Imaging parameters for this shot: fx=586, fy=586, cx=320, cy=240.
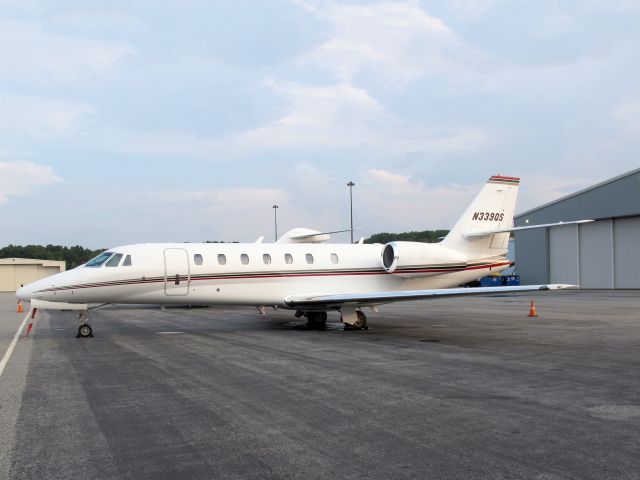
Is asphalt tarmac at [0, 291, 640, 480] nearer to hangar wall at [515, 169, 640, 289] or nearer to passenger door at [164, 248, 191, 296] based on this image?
passenger door at [164, 248, 191, 296]

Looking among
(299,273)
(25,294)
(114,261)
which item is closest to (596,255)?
(299,273)

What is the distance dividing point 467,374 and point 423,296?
6.38m

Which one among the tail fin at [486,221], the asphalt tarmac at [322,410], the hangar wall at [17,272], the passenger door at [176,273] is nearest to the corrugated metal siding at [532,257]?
the tail fin at [486,221]

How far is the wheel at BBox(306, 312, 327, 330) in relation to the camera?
18667 mm

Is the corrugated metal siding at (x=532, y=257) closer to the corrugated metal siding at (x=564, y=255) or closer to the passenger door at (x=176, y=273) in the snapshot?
the corrugated metal siding at (x=564, y=255)

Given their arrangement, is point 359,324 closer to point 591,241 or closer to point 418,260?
point 418,260

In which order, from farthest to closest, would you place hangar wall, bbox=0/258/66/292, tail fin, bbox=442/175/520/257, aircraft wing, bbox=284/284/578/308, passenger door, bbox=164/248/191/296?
1. hangar wall, bbox=0/258/66/292
2. tail fin, bbox=442/175/520/257
3. passenger door, bbox=164/248/191/296
4. aircraft wing, bbox=284/284/578/308

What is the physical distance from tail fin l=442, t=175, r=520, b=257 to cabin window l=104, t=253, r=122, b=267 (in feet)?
35.2

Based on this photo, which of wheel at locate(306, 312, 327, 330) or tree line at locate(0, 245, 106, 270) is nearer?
wheel at locate(306, 312, 327, 330)

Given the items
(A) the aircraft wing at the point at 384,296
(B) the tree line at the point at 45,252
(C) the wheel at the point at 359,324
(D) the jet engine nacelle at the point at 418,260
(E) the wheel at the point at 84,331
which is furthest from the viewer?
(B) the tree line at the point at 45,252

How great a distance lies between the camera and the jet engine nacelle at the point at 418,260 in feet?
62.3

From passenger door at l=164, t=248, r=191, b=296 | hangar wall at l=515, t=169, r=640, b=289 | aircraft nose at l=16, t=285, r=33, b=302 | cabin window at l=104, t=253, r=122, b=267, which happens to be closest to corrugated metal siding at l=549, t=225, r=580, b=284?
hangar wall at l=515, t=169, r=640, b=289

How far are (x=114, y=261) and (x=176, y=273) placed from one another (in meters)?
1.71

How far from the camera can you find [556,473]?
4809 mm
